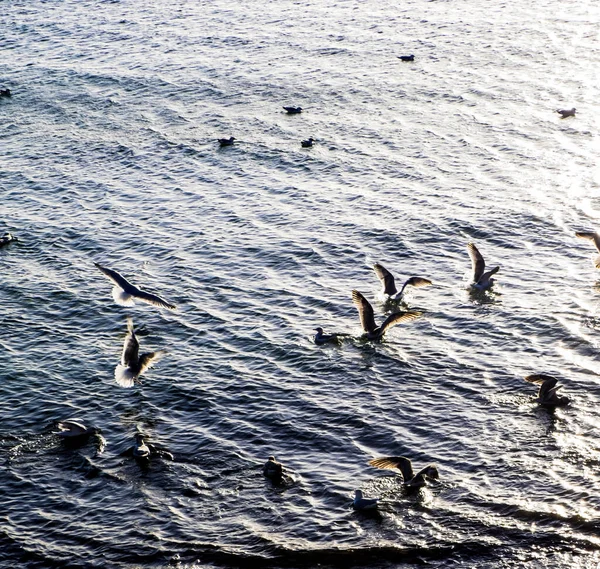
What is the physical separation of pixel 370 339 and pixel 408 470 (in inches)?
297

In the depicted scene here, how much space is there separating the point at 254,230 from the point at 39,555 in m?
18.0

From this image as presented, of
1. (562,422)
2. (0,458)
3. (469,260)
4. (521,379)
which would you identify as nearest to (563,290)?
(469,260)

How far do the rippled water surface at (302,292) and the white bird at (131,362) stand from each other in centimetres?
69

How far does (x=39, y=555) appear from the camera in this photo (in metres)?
20.1

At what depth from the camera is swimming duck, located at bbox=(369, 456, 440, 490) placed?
21.2m

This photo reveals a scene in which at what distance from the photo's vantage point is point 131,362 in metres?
25.8

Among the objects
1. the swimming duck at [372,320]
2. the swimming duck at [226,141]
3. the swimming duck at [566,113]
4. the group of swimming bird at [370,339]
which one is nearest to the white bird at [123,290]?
the group of swimming bird at [370,339]

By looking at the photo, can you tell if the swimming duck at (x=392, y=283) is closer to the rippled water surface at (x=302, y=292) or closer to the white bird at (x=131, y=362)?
the rippled water surface at (x=302, y=292)

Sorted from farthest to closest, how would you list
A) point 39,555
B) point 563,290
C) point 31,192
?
point 31,192, point 563,290, point 39,555

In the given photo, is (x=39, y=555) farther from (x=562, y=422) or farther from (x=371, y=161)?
(x=371, y=161)

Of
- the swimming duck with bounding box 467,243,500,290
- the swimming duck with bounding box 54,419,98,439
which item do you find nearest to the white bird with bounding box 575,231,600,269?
the swimming duck with bounding box 467,243,500,290

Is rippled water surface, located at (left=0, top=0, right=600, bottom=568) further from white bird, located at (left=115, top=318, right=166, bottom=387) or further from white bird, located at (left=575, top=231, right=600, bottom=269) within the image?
white bird, located at (left=115, top=318, right=166, bottom=387)

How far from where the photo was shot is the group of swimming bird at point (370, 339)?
21578 mm

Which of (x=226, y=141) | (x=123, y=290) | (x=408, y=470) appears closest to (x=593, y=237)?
(x=408, y=470)
